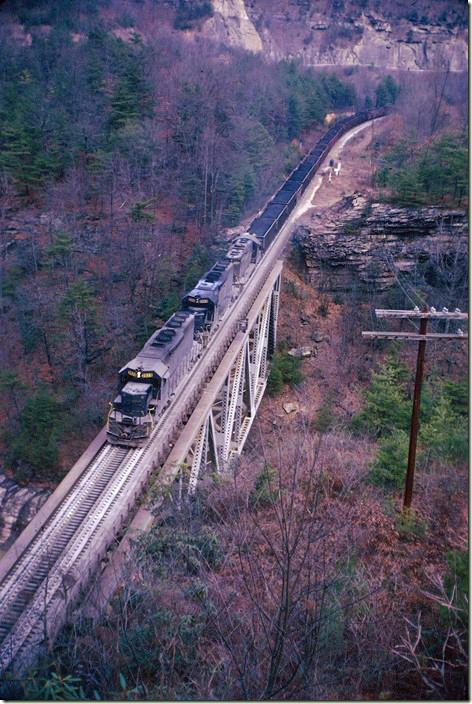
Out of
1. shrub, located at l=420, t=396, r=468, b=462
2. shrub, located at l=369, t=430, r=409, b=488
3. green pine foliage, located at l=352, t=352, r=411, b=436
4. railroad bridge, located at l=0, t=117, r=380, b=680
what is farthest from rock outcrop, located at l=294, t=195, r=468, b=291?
shrub, located at l=369, t=430, r=409, b=488

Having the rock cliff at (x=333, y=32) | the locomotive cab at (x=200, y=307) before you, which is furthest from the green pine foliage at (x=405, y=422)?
the rock cliff at (x=333, y=32)

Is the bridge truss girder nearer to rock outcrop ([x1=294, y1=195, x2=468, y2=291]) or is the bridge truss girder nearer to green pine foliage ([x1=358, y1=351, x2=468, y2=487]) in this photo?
rock outcrop ([x1=294, y1=195, x2=468, y2=291])

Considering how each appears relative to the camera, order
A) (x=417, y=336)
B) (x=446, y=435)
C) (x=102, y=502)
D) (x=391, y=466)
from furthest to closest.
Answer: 1. (x=446, y=435)
2. (x=391, y=466)
3. (x=102, y=502)
4. (x=417, y=336)

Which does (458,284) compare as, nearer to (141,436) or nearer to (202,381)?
(202,381)

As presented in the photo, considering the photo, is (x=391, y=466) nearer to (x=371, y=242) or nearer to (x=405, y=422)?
(x=405, y=422)

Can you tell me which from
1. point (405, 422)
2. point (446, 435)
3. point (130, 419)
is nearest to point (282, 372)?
point (405, 422)

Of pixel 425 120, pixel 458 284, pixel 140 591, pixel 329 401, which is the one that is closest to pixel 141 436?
pixel 140 591
